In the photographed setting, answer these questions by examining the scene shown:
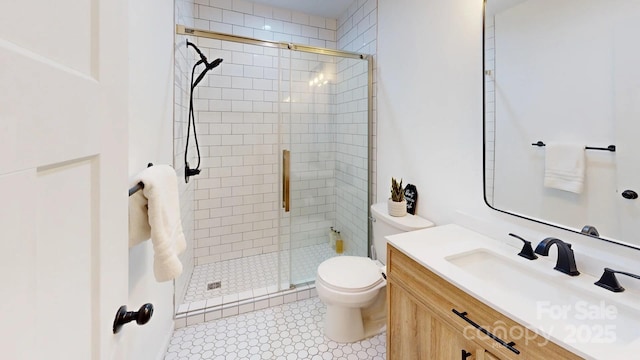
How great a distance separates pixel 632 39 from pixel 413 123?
1055 mm

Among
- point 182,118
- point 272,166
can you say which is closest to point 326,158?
point 272,166

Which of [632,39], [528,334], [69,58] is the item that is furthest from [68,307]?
[632,39]

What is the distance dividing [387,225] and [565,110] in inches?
41.3

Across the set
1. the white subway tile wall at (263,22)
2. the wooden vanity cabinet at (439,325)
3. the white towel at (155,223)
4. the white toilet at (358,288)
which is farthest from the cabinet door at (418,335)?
the white subway tile wall at (263,22)

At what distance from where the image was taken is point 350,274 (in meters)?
1.72

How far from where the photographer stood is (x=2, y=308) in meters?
0.31

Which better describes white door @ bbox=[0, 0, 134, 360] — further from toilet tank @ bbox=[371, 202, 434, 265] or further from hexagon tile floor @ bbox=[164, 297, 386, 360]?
toilet tank @ bbox=[371, 202, 434, 265]

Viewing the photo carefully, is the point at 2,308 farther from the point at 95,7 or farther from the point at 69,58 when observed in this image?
the point at 95,7

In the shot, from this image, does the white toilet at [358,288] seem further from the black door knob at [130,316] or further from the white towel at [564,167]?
the black door knob at [130,316]

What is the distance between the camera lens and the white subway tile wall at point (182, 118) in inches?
73.3

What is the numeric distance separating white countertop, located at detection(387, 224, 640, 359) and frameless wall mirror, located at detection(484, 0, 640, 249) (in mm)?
192

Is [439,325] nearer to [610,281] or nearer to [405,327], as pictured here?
[405,327]

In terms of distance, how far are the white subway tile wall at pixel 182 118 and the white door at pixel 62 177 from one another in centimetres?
134

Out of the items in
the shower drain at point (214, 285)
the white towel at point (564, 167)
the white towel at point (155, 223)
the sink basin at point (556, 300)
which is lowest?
the shower drain at point (214, 285)
